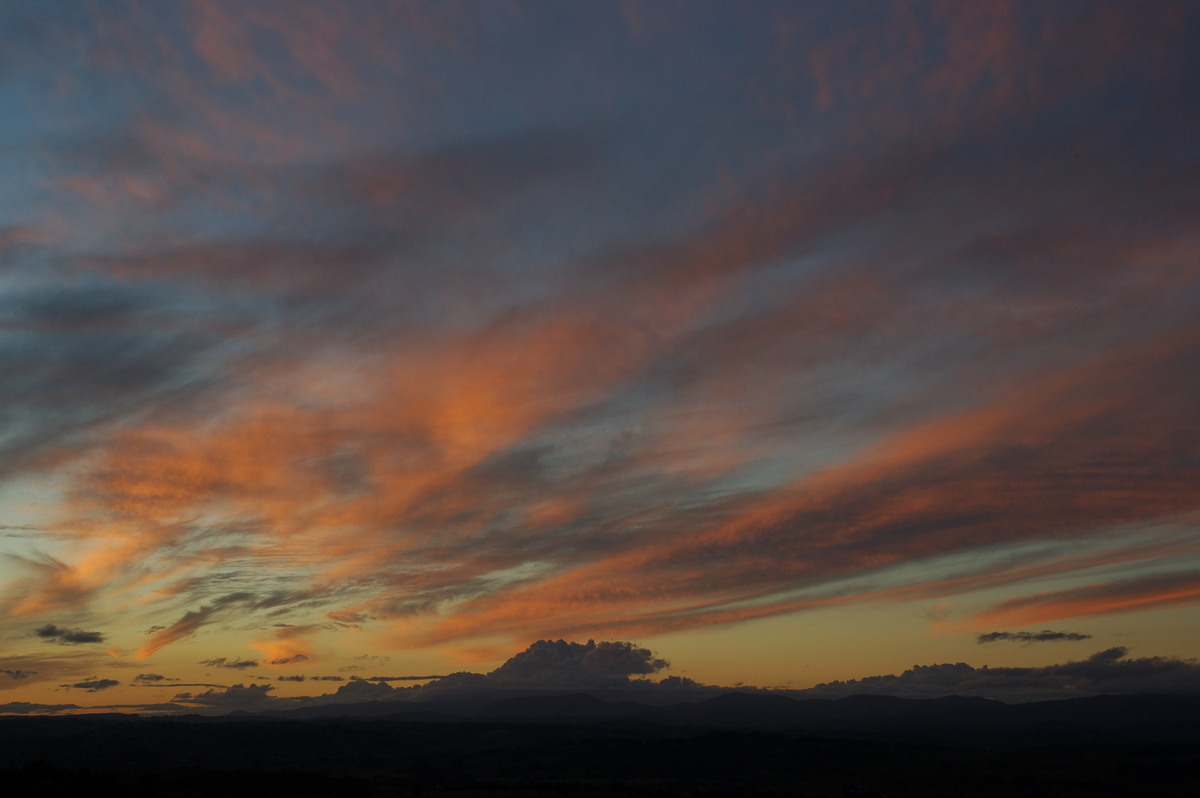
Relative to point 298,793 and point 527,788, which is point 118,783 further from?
point 527,788

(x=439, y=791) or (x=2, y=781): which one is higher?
(x=2, y=781)

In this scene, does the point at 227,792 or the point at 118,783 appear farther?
the point at 227,792

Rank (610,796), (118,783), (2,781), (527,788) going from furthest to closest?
1. (527,788)
2. (610,796)
3. (118,783)
4. (2,781)

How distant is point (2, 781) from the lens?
136875mm

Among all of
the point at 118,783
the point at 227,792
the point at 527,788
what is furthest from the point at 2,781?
the point at 527,788

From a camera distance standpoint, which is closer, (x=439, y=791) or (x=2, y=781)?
(x=2, y=781)

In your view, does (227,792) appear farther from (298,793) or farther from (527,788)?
(527,788)

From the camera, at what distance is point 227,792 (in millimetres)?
156625

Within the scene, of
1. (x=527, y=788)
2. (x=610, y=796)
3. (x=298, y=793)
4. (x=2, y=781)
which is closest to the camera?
(x=2, y=781)

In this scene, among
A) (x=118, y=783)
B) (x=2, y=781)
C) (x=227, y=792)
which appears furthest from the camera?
(x=227, y=792)

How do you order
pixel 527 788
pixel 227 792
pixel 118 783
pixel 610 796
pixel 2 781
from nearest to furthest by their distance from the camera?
1. pixel 2 781
2. pixel 118 783
3. pixel 227 792
4. pixel 610 796
5. pixel 527 788

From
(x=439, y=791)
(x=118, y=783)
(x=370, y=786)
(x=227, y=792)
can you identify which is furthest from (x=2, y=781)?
(x=439, y=791)

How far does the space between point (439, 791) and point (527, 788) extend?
21061mm

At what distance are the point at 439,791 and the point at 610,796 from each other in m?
36.7
